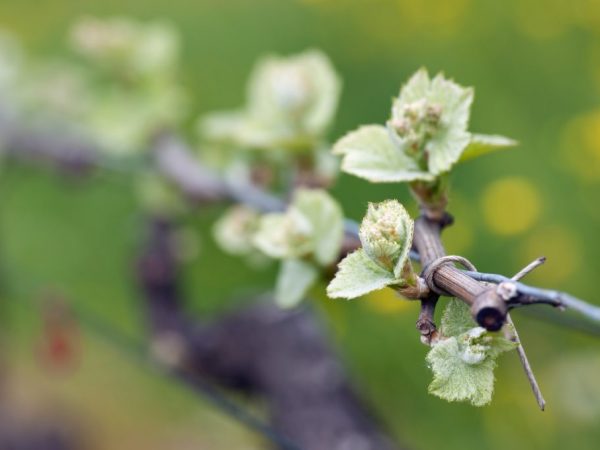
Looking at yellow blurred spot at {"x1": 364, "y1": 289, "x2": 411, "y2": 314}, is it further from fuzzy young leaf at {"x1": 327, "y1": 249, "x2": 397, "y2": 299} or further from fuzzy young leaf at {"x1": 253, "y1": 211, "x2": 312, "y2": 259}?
fuzzy young leaf at {"x1": 327, "y1": 249, "x2": 397, "y2": 299}

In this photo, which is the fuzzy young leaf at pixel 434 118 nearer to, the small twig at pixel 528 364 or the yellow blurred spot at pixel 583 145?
the small twig at pixel 528 364

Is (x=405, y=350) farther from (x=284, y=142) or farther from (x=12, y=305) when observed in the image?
(x=12, y=305)

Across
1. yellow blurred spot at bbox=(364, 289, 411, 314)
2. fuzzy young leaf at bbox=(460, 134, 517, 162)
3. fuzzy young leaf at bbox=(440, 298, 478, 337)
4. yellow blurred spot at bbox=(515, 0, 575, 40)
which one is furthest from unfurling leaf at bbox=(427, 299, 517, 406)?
yellow blurred spot at bbox=(515, 0, 575, 40)

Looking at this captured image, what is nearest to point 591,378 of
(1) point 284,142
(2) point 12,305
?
(1) point 284,142

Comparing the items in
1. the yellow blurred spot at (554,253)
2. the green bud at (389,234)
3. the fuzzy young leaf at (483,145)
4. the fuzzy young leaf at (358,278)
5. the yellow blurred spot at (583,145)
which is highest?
the fuzzy young leaf at (483,145)

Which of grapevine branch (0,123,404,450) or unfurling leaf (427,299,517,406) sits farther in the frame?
grapevine branch (0,123,404,450)

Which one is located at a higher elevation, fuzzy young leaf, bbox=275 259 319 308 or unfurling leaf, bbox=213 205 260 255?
fuzzy young leaf, bbox=275 259 319 308

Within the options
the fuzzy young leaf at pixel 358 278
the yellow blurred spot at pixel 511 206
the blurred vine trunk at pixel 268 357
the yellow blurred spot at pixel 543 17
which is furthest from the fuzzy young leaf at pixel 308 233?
the yellow blurred spot at pixel 543 17
